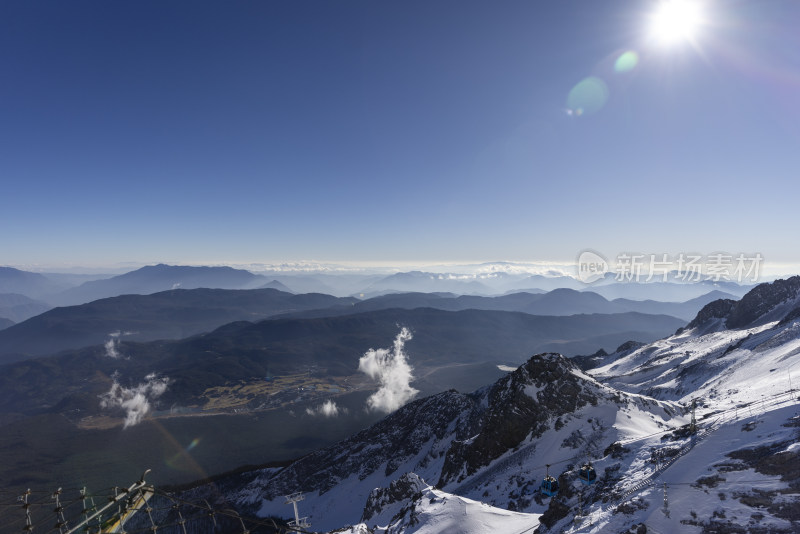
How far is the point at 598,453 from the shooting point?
58531 mm

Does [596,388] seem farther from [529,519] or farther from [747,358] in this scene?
[747,358]

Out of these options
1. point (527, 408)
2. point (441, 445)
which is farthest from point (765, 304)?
point (441, 445)

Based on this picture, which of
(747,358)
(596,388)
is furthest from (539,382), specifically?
(747,358)

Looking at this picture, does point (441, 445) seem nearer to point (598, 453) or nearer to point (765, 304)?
point (598, 453)

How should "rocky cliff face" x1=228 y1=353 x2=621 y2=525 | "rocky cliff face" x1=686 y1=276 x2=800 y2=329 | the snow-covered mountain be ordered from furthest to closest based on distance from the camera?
"rocky cliff face" x1=686 y1=276 x2=800 y2=329 < "rocky cliff face" x1=228 y1=353 x2=621 y2=525 < the snow-covered mountain

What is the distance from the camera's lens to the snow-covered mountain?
2942 centimetres

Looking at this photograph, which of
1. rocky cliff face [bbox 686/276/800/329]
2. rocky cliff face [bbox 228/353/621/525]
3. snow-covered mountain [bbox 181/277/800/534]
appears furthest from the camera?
rocky cliff face [bbox 686/276/800/329]

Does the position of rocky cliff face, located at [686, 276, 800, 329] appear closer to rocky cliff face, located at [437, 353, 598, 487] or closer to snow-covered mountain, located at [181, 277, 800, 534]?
snow-covered mountain, located at [181, 277, 800, 534]

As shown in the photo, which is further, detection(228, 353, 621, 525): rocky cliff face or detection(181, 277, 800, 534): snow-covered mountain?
detection(228, 353, 621, 525): rocky cliff face

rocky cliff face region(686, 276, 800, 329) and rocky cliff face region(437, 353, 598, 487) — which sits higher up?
rocky cliff face region(686, 276, 800, 329)

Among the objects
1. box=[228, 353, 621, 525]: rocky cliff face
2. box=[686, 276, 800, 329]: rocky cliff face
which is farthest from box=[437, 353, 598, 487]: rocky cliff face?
box=[686, 276, 800, 329]: rocky cliff face

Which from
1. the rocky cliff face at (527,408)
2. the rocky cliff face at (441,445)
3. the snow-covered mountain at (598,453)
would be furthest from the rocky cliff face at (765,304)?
the rocky cliff face at (527,408)

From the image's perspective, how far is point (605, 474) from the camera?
41.1 m

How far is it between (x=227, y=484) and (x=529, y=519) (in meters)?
152
